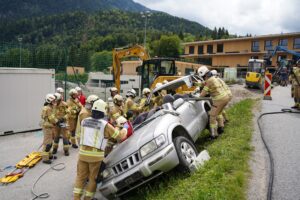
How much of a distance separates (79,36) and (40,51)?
121m

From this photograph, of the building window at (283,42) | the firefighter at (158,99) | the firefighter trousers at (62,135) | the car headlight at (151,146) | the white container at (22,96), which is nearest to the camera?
the car headlight at (151,146)

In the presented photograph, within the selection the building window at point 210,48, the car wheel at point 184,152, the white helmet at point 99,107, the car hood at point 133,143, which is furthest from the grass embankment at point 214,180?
the building window at point 210,48

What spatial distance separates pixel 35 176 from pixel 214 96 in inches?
186

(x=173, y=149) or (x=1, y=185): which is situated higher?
(x=173, y=149)

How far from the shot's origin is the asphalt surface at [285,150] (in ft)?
13.7

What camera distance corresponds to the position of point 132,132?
18.1 feet

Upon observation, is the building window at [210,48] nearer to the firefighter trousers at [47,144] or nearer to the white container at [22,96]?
the white container at [22,96]

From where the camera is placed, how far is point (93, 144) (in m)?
4.96

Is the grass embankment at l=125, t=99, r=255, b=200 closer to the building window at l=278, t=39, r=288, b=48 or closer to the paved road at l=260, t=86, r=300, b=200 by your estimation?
the paved road at l=260, t=86, r=300, b=200

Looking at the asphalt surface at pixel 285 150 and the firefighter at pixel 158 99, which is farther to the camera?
the firefighter at pixel 158 99

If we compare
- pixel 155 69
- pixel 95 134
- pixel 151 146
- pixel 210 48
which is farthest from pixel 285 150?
pixel 210 48

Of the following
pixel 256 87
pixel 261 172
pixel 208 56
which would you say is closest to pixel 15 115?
pixel 261 172

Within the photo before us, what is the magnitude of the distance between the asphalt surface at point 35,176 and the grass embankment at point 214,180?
4.73ft

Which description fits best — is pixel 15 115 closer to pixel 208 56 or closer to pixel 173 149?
pixel 173 149
